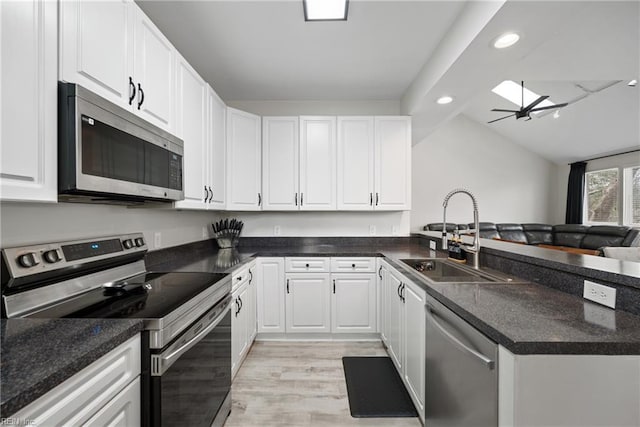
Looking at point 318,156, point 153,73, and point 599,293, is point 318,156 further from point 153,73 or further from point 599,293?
point 599,293

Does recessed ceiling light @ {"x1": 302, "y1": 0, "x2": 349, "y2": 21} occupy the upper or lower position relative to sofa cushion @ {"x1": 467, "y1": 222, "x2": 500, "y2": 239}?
upper

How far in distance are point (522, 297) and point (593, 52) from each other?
277cm

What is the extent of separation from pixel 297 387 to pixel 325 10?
269 centimetres

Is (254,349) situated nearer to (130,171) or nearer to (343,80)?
(130,171)

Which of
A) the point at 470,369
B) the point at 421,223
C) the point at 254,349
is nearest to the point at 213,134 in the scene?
the point at 254,349

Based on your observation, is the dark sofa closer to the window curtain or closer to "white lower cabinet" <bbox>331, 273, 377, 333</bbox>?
the window curtain

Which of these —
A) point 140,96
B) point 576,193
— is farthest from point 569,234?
point 140,96

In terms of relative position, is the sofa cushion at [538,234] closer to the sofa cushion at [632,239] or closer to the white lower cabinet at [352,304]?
the sofa cushion at [632,239]

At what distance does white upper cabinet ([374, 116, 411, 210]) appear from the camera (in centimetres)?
313

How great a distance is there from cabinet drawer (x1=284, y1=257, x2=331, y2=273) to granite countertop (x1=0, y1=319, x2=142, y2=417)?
1.87 meters

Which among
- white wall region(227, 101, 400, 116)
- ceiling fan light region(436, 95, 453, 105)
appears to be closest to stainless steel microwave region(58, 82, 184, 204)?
white wall region(227, 101, 400, 116)

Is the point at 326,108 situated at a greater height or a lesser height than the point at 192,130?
greater

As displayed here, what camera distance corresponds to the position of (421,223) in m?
5.92

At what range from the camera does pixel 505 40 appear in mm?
1718
